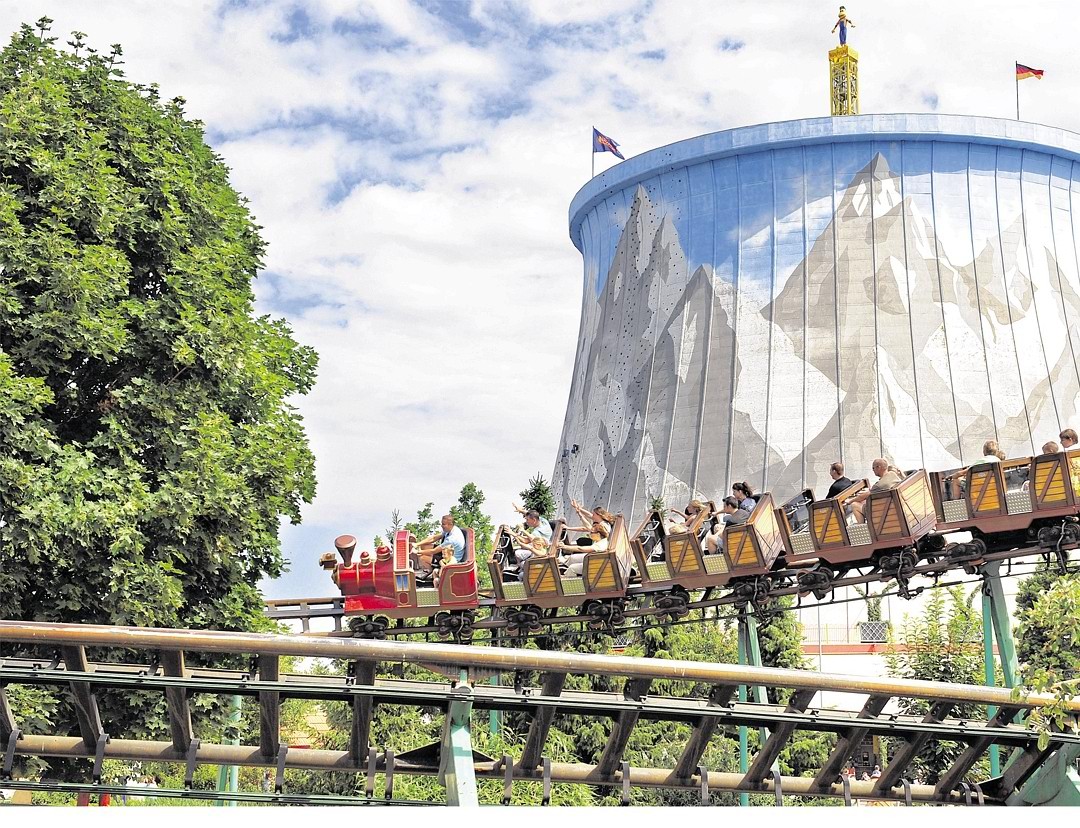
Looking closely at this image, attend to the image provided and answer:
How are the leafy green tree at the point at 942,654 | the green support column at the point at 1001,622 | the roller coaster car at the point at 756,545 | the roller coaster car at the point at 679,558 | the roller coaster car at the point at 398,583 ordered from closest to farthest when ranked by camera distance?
the green support column at the point at 1001,622
the roller coaster car at the point at 756,545
the roller coaster car at the point at 679,558
the roller coaster car at the point at 398,583
the leafy green tree at the point at 942,654

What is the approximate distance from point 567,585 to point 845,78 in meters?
36.2

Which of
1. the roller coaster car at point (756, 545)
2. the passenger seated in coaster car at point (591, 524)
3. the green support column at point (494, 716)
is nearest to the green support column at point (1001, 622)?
the roller coaster car at point (756, 545)

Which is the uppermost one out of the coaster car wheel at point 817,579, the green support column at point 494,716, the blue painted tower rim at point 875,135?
the blue painted tower rim at point 875,135

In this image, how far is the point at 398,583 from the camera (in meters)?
22.1

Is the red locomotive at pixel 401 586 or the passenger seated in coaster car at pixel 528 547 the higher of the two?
the passenger seated in coaster car at pixel 528 547

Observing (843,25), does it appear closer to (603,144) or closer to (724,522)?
(603,144)

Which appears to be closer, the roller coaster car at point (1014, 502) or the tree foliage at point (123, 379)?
the tree foliage at point (123, 379)

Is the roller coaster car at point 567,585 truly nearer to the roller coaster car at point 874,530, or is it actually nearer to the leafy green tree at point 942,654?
the roller coaster car at point 874,530

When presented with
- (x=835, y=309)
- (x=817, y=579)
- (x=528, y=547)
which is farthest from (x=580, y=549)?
(x=835, y=309)

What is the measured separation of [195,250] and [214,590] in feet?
15.2

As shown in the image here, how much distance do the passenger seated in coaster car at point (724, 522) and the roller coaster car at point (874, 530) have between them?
1010 millimetres

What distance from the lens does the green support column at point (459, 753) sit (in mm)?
6520

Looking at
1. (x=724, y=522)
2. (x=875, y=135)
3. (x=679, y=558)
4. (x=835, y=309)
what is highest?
(x=875, y=135)

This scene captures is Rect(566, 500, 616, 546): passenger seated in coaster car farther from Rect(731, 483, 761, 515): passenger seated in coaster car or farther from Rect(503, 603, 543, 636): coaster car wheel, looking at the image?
Rect(731, 483, 761, 515): passenger seated in coaster car
